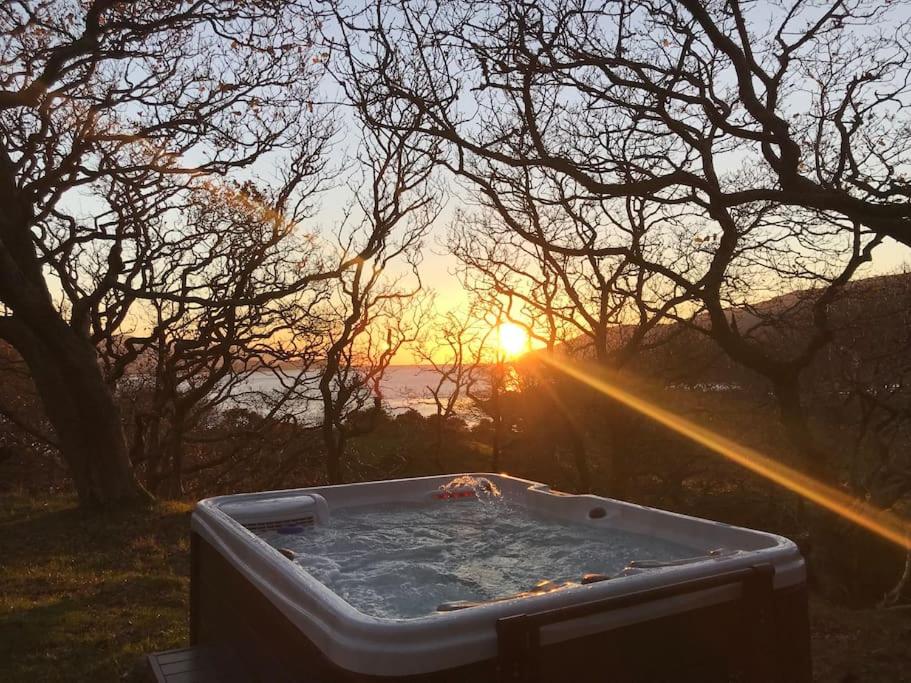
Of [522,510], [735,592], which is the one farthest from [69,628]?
[735,592]

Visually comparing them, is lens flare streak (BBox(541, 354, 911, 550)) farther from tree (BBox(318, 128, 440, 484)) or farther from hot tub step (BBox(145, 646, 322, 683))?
hot tub step (BBox(145, 646, 322, 683))

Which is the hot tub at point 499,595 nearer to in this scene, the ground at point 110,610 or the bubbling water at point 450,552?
the bubbling water at point 450,552

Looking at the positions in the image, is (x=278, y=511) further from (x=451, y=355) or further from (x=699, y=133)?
(x=451, y=355)

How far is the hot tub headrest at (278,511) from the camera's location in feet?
11.2

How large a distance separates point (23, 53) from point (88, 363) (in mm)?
2405

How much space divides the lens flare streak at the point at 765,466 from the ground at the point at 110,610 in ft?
3.12

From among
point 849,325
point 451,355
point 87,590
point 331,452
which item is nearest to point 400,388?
point 451,355

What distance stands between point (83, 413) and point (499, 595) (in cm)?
466

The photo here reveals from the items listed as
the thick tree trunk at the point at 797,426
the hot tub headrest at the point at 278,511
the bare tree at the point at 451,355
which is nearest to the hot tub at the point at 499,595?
the hot tub headrest at the point at 278,511

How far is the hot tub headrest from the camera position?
341cm

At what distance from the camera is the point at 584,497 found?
143 inches

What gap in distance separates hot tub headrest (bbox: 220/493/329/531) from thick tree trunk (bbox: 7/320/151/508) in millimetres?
2884

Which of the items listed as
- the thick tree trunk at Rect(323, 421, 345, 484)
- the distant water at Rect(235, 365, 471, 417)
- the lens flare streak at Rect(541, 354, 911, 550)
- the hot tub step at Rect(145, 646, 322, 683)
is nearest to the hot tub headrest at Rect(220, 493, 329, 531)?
the hot tub step at Rect(145, 646, 322, 683)

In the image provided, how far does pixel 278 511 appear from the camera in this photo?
11.6 ft
